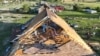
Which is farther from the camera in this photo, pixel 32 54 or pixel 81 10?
pixel 81 10

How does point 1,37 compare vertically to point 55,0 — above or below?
above

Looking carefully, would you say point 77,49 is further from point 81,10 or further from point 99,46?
point 81,10

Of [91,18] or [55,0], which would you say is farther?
[55,0]

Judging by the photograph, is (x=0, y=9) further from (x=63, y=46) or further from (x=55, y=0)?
(x=63, y=46)

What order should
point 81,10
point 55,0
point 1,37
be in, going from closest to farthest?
1. point 1,37
2. point 81,10
3. point 55,0

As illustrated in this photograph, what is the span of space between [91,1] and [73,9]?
14249 mm

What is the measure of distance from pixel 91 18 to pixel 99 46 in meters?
20.5

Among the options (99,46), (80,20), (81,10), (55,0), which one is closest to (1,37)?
(99,46)

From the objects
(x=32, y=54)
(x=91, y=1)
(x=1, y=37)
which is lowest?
(x=91, y=1)

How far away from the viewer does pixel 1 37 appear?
3300 cm

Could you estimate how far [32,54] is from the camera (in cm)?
1456

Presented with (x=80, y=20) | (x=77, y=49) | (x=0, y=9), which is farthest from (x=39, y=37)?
(x=0, y=9)

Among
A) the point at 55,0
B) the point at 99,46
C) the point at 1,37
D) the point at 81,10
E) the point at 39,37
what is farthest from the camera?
the point at 55,0

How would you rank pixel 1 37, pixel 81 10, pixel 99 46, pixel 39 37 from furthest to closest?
pixel 81 10
pixel 1 37
pixel 99 46
pixel 39 37
